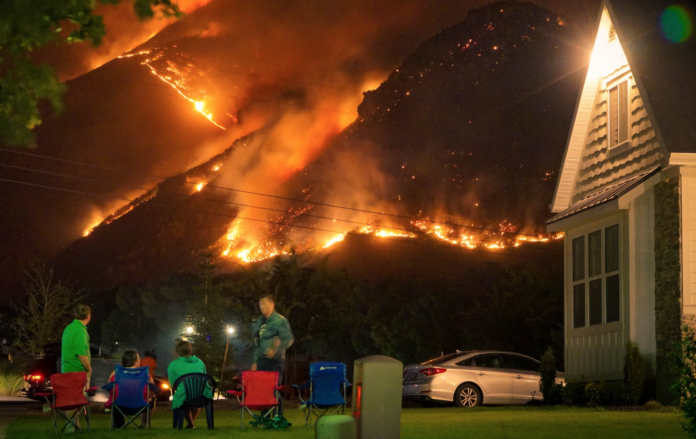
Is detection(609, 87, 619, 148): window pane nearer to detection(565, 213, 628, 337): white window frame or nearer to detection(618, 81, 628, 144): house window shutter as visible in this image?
detection(618, 81, 628, 144): house window shutter

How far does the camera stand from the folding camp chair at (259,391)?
11273 mm

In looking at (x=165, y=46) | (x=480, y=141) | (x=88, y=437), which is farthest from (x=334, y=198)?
(x=88, y=437)

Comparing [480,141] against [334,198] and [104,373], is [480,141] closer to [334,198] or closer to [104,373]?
[334,198]

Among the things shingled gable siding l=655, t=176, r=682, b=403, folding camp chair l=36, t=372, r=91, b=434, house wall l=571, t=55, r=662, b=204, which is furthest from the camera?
house wall l=571, t=55, r=662, b=204

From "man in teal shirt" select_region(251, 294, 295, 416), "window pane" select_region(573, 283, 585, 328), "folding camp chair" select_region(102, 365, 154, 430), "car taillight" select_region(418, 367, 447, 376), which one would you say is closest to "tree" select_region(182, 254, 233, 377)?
"car taillight" select_region(418, 367, 447, 376)

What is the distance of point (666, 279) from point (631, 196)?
1.55 meters

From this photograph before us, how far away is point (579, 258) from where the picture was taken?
17.1m

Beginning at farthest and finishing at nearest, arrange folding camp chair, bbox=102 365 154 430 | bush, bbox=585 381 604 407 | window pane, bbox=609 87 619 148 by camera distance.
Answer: window pane, bbox=609 87 619 148 → bush, bbox=585 381 604 407 → folding camp chair, bbox=102 365 154 430

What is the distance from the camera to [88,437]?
9.61 m

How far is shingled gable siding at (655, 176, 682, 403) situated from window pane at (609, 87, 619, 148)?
2.23 meters

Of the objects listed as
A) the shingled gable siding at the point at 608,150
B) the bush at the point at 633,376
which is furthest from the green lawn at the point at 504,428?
the shingled gable siding at the point at 608,150

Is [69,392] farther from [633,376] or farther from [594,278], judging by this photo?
[594,278]

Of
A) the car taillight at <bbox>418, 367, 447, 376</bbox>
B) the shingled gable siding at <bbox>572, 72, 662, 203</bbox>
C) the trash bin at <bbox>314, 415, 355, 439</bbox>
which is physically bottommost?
the trash bin at <bbox>314, 415, 355, 439</bbox>

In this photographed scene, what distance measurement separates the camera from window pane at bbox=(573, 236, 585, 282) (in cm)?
1694
